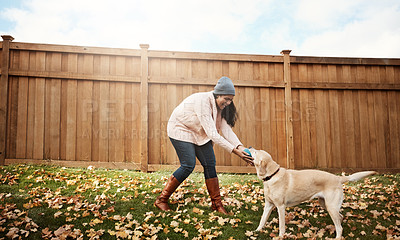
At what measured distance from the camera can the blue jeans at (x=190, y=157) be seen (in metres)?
3.71

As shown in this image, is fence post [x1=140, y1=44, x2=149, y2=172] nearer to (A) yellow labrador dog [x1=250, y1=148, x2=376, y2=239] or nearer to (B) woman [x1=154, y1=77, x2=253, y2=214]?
(B) woman [x1=154, y1=77, x2=253, y2=214]

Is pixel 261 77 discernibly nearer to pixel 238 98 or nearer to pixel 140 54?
pixel 238 98

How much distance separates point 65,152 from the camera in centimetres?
620

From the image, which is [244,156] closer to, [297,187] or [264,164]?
[264,164]

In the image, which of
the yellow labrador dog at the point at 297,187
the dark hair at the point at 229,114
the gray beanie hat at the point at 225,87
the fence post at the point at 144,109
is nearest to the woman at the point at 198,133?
the gray beanie hat at the point at 225,87

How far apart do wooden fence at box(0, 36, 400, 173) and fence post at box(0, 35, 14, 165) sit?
0.02m

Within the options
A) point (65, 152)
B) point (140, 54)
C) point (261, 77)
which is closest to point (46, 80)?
point (65, 152)

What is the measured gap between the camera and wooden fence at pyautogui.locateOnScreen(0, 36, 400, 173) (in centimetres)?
621

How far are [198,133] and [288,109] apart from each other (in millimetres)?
3541

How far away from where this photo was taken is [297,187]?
3.21 meters

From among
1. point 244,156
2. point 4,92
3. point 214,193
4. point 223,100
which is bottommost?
point 214,193

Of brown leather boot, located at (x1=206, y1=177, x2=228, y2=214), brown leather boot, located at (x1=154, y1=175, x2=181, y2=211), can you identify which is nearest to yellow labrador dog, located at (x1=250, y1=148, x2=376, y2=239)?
brown leather boot, located at (x1=206, y1=177, x2=228, y2=214)

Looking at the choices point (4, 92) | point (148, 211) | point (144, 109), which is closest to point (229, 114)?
point (148, 211)

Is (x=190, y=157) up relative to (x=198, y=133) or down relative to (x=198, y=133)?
down
